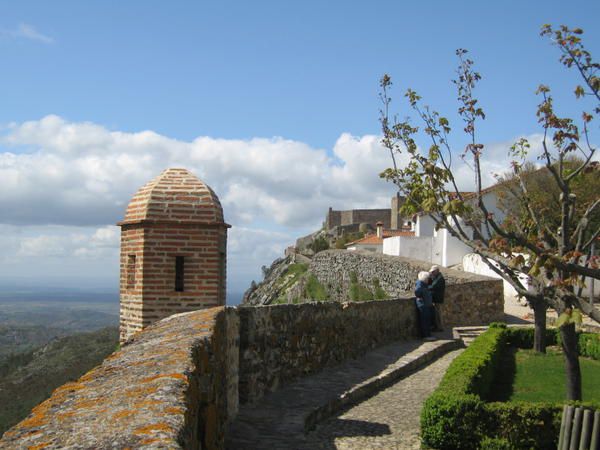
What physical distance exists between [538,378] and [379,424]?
5284 millimetres

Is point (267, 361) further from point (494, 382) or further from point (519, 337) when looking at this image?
point (519, 337)

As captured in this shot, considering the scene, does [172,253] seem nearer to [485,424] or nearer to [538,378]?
[485,424]

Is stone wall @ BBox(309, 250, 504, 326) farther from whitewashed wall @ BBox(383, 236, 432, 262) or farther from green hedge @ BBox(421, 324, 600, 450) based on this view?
green hedge @ BBox(421, 324, 600, 450)

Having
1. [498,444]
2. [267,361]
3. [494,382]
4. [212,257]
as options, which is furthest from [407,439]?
[494,382]

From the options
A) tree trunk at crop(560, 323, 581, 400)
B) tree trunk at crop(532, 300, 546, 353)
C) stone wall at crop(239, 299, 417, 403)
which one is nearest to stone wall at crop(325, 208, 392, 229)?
tree trunk at crop(532, 300, 546, 353)

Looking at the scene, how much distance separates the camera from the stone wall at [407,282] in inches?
798

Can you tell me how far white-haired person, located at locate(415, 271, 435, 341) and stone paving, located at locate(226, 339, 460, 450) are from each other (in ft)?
14.2

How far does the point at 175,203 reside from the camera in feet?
27.5

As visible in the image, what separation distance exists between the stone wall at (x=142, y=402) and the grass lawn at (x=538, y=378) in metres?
7.09

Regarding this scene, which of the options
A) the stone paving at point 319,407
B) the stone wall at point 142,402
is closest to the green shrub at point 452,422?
the stone paving at point 319,407

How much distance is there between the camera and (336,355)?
10891 mm

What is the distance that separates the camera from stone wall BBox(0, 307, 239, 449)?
2258 millimetres

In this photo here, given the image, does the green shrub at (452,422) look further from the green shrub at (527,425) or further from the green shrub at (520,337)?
the green shrub at (520,337)

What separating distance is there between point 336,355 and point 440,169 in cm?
356
